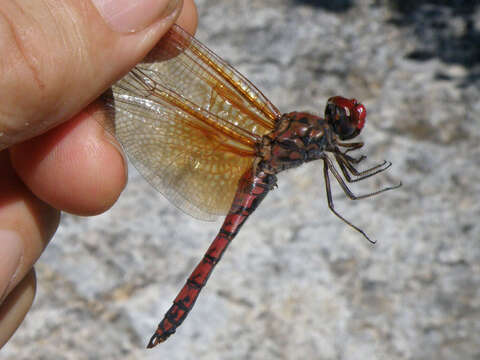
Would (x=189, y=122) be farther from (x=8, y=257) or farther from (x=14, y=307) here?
(x=14, y=307)

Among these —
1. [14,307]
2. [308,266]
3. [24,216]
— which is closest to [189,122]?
[24,216]

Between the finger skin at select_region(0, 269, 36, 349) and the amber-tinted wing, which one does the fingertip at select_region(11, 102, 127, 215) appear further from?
the finger skin at select_region(0, 269, 36, 349)

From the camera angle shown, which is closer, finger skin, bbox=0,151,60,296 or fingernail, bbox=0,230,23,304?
fingernail, bbox=0,230,23,304

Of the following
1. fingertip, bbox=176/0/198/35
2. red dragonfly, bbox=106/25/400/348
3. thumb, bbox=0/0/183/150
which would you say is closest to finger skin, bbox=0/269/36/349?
red dragonfly, bbox=106/25/400/348

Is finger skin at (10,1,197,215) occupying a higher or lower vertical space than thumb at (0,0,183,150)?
lower

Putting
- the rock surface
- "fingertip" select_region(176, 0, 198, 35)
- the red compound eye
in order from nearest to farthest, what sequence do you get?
the red compound eye, "fingertip" select_region(176, 0, 198, 35), the rock surface

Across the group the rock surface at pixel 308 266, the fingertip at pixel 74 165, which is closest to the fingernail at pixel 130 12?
the fingertip at pixel 74 165
